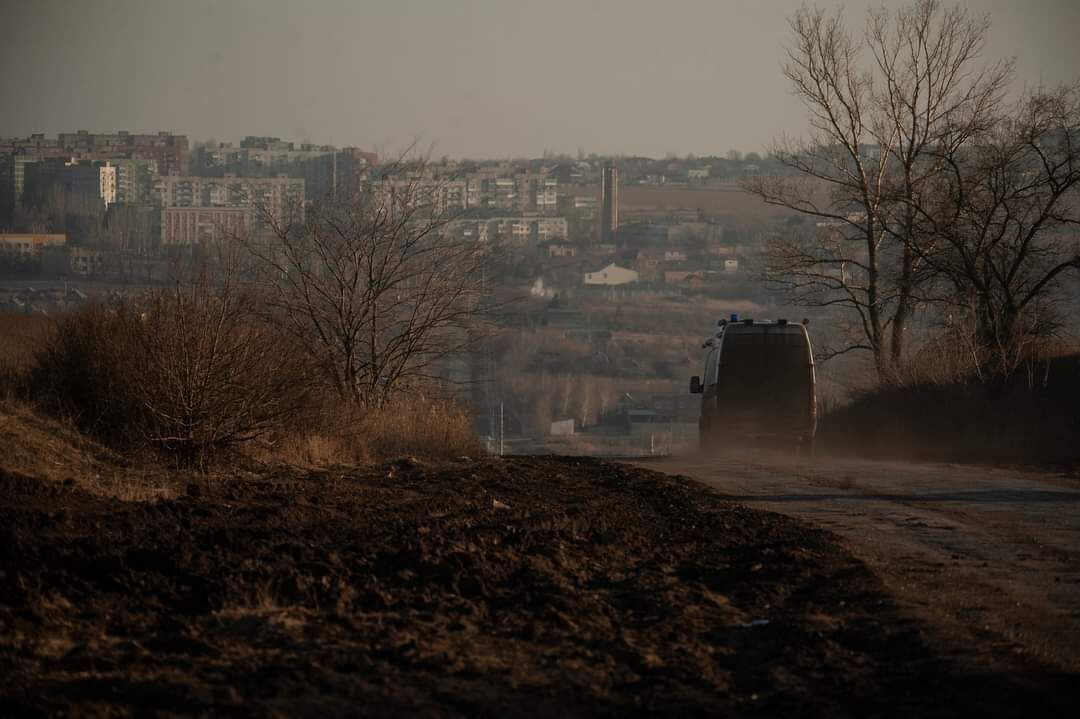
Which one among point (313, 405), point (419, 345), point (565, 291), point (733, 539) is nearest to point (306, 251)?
point (419, 345)

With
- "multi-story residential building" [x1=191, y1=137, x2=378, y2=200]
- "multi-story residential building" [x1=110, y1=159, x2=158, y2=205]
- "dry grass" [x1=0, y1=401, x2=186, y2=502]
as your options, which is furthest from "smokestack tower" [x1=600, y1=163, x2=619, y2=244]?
"dry grass" [x1=0, y1=401, x2=186, y2=502]

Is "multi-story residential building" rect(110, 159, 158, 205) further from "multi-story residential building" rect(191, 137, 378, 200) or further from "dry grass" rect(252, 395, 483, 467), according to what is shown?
"dry grass" rect(252, 395, 483, 467)

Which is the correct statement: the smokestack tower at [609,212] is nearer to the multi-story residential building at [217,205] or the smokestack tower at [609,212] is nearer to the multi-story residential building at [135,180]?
the multi-story residential building at [135,180]

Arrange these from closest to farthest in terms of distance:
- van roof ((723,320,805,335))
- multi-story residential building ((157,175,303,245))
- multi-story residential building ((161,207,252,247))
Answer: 1. van roof ((723,320,805,335))
2. multi-story residential building ((157,175,303,245))
3. multi-story residential building ((161,207,252,247))

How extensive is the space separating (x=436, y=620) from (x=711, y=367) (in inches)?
727

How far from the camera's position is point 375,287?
24562 mm

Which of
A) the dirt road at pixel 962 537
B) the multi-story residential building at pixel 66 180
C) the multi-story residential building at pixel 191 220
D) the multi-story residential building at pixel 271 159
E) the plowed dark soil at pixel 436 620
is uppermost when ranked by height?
the multi-story residential building at pixel 271 159

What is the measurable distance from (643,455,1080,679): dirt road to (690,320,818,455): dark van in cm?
330

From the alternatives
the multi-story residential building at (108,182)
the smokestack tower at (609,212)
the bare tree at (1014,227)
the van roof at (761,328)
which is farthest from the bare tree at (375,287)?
the smokestack tower at (609,212)

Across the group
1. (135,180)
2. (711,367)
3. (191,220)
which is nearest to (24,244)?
(191,220)

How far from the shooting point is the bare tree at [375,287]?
79.3ft

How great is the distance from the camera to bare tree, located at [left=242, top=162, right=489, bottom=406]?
2417 cm

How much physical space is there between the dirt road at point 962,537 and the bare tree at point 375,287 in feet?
22.2

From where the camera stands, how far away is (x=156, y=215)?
4922 cm
